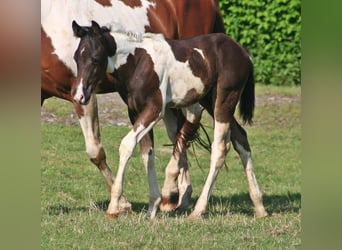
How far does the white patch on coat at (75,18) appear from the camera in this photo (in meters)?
6.64

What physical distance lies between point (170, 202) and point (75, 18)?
1.88 m

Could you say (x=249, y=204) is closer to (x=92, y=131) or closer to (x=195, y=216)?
(x=195, y=216)

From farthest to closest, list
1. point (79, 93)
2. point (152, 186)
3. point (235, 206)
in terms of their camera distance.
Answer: point (235, 206) → point (152, 186) → point (79, 93)

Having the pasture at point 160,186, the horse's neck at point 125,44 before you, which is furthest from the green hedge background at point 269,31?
the horse's neck at point 125,44

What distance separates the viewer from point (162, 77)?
6.18 m

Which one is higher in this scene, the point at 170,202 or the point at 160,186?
the point at 170,202

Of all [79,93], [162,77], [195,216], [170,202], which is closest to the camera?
[79,93]

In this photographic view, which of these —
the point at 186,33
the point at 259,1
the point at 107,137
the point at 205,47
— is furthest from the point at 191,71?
the point at 259,1

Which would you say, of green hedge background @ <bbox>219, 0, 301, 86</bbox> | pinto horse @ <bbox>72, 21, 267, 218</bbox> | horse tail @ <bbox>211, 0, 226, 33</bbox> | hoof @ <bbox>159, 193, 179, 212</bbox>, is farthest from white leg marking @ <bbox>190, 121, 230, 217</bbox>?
green hedge background @ <bbox>219, 0, 301, 86</bbox>

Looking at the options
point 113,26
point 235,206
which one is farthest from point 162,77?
point 235,206

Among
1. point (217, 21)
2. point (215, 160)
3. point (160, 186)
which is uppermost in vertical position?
point (217, 21)
